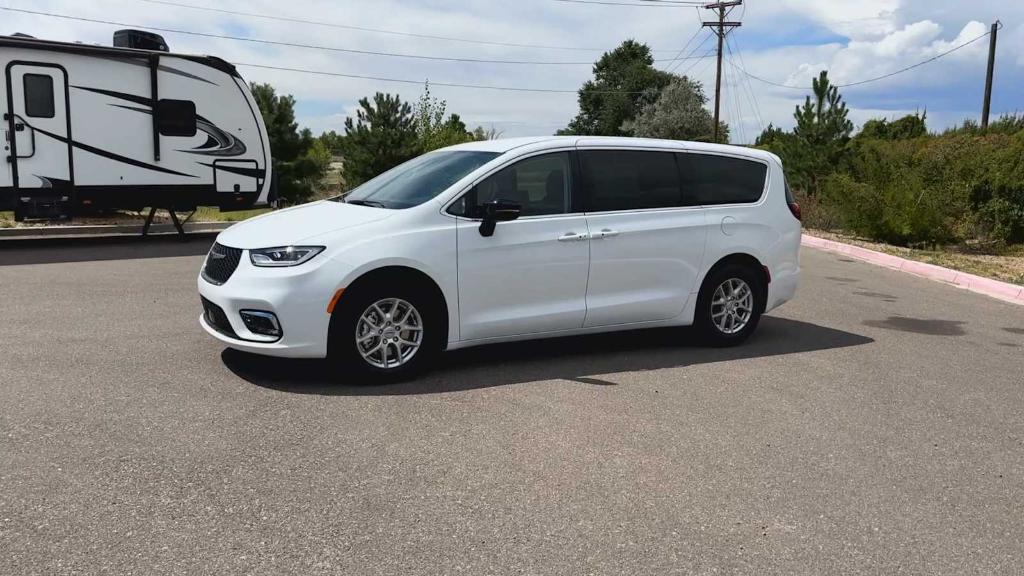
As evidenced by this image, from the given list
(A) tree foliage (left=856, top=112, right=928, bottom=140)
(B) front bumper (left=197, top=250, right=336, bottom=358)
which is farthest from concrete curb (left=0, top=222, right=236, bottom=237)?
(A) tree foliage (left=856, top=112, right=928, bottom=140)

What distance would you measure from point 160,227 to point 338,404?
1278 centimetres

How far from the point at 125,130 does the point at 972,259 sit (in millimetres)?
14942

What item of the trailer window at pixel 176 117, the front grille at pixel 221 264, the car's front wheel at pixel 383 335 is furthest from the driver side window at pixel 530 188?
the trailer window at pixel 176 117

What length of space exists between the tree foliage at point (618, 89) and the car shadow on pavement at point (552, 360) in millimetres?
68721

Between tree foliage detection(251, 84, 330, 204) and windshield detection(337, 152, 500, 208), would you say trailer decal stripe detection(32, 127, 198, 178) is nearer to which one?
windshield detection(337, 152, 500, 208)

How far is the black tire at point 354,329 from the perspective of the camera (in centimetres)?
563

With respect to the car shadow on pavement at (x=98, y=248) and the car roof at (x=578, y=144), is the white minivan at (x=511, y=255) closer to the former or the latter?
the car roof at (x=578, y=144)

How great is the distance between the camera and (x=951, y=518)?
3.98 m

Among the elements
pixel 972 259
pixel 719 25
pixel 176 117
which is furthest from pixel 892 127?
pixel 176 117

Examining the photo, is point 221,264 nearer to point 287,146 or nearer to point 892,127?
point 287,146

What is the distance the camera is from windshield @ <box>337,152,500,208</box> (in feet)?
20.6

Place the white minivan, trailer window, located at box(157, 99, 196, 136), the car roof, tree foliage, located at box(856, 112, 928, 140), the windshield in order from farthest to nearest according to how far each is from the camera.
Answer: tree foliage, located at box(856, 112, 928, 140) → trailer window, located at box(157, 99, 196, 136) → the car roof → the windshield → the white minivan

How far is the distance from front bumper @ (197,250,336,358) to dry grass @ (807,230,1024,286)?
35.8 feet

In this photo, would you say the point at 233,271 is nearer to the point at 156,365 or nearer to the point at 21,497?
the point at 156,365
